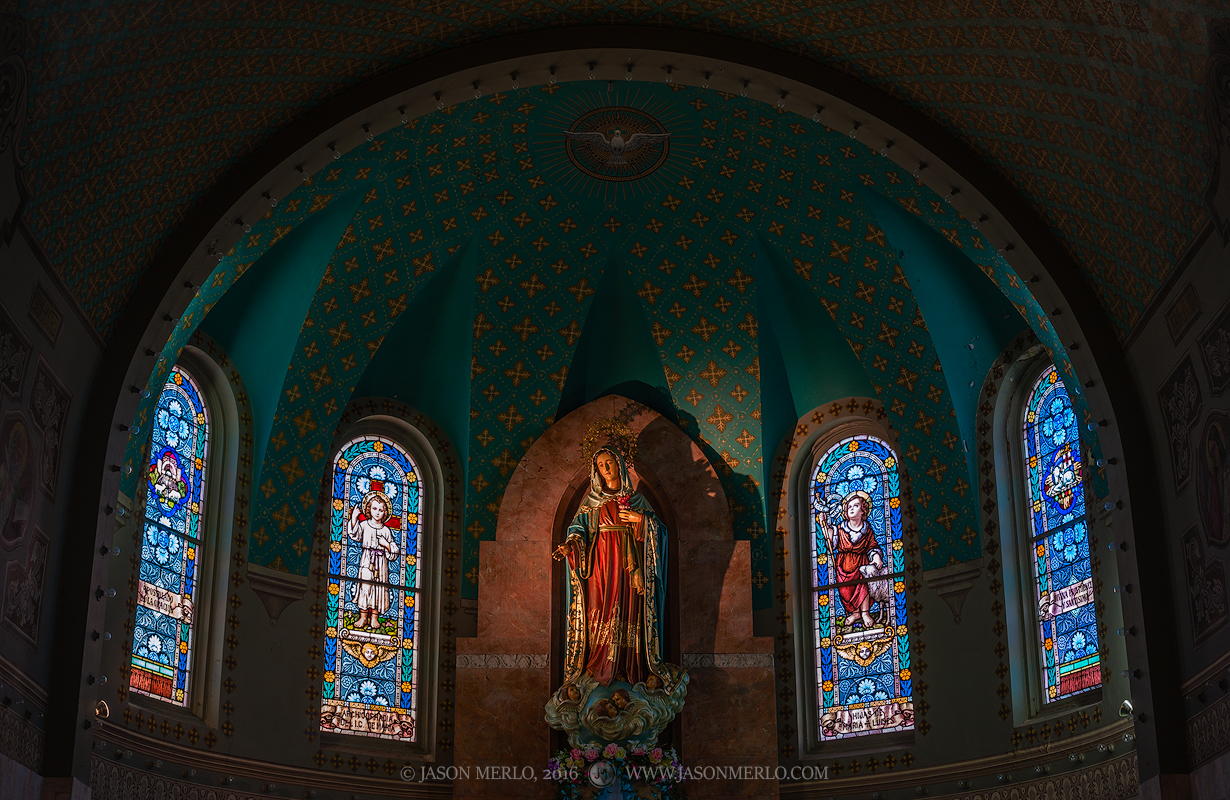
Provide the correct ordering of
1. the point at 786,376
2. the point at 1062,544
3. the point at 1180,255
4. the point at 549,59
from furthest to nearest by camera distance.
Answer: the point at 786,376 → the point at 1062,544 → the point at 549,59 → the point at 1180,255

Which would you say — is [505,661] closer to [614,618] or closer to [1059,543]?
[614,618]

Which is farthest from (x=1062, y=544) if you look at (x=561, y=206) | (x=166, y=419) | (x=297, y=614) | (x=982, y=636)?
(x=166, y=419)

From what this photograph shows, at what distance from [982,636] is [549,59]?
686 cm

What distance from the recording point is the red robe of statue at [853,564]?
15.9 meters

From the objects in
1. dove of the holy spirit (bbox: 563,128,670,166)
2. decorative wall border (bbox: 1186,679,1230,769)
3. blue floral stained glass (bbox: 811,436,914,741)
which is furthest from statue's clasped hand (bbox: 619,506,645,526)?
decorative wall border (bbox: 1186,679,1230,769)

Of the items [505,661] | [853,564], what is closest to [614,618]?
[505,661]

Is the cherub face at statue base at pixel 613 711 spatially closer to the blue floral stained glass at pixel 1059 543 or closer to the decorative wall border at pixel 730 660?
the decorative wall border at pixel 730 660

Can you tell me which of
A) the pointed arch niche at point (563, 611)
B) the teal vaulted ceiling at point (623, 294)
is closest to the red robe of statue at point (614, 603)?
the pointed arch niche at point (563, 611)

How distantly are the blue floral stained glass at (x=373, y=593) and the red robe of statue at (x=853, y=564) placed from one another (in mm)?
4515

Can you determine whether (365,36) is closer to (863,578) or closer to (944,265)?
(944,265)

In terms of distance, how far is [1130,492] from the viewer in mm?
12250

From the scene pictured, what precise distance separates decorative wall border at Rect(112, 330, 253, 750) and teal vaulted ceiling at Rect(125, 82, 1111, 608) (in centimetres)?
21

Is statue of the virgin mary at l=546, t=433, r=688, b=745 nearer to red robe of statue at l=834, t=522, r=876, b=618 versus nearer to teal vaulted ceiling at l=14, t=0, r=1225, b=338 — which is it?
red robe of statue at l=834, t=522, r=876, b=618

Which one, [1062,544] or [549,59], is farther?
[1062,544]
